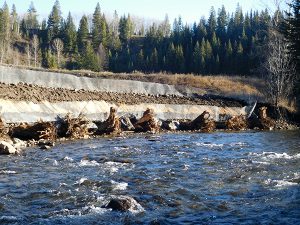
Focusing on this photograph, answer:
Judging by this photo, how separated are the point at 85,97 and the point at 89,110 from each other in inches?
58.0

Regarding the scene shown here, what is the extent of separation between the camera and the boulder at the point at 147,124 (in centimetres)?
2789

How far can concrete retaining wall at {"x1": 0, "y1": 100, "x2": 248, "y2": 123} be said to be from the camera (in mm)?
22531

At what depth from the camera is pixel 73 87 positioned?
99.2ft

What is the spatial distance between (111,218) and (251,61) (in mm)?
75277

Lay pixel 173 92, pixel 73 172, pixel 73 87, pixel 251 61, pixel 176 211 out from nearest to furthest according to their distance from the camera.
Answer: pixel 176 211 → pixel 73 172 → pixel 73 87 → pixel 173 92 → pixel 251 61

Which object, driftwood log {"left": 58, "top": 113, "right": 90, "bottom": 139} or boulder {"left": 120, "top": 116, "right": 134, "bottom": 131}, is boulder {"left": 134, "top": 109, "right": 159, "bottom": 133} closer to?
boulder {"left": 120, "top": 116, "right": 134, "bottom": 131}

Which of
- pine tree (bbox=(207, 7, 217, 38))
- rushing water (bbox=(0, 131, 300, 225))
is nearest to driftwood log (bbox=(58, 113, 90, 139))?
rushing water (bbox=(0, 131, 300, 225))

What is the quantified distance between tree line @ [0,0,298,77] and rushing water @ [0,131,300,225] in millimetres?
61892

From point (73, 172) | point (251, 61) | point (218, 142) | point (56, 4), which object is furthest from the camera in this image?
point (56, 4)

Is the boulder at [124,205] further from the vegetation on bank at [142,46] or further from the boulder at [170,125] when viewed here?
the vegetation on bank at [142,46]

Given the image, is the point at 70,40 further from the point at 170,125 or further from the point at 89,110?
the point at 89,110

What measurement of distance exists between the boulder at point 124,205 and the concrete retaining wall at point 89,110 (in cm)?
1404

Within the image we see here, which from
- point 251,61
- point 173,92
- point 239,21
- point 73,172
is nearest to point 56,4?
point 239,21

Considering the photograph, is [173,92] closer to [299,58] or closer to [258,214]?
[299,58]
